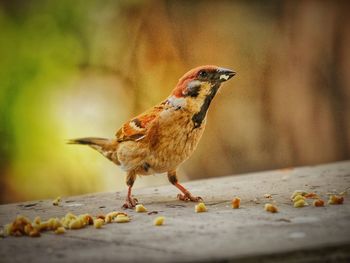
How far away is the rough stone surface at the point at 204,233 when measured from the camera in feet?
9.44

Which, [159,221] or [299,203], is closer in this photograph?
[159,221]

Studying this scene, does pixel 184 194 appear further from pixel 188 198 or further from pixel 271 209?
pixel 271 209

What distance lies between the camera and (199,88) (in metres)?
4.25

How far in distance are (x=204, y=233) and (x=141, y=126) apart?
1.27 meters

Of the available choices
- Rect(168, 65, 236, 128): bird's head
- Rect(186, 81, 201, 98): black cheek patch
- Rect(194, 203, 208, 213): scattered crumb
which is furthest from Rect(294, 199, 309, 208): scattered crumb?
Rect(186, 81, 201, 98): black cheek patch

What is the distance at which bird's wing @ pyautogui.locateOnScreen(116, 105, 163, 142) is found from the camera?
4.36 meters

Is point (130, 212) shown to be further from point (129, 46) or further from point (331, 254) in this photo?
point (129, 46)

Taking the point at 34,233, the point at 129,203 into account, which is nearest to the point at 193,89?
the point at 129,203

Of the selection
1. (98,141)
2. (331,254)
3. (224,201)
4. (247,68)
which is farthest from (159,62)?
(331,254)

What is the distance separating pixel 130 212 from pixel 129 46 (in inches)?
116

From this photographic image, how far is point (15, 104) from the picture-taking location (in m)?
6.44

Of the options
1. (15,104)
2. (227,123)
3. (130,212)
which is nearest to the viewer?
(130,212)

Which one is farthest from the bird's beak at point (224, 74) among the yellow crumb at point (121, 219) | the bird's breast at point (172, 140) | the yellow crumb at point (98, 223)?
the yellow crumb at point (98, 223)

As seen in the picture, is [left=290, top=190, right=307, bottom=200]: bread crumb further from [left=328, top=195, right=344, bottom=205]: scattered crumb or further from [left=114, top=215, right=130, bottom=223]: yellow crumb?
[left=114, top=215, right=130, bottom=223]: yellow crumb
